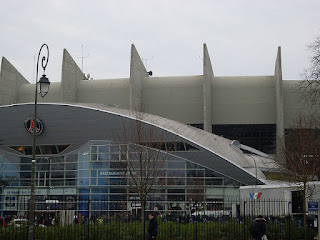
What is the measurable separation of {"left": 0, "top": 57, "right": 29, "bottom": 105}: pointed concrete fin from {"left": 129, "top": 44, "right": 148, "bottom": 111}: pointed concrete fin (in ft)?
59.4

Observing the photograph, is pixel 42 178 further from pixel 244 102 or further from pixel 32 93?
pixel 244 102

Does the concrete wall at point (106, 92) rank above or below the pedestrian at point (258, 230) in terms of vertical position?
above

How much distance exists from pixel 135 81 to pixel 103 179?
2059 centimetres

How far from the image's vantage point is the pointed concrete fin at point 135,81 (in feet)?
208

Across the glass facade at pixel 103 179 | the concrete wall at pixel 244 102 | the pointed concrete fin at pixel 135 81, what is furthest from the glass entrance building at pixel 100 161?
the concrete wall at pixel 244 102

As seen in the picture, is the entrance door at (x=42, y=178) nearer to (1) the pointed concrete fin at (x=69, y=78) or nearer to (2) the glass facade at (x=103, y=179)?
(2) the glass facade at (x=103, y=179)

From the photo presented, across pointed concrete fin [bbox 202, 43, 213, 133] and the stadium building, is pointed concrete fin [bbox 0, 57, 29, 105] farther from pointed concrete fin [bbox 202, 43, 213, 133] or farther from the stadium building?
pointed concrete fin [bbox 202, 43, 213, 133]

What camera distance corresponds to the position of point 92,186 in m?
46.8

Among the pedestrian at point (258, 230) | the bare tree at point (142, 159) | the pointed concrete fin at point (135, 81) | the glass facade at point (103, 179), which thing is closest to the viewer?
the pedestrian at point (258, 230)

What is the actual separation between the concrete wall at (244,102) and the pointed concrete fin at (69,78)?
58.4 ft

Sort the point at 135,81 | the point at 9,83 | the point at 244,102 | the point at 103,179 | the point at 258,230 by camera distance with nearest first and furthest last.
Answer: the point at 258,230, the point at 103,179, the point at 135,81, the point at 244,102, the point at 9,83

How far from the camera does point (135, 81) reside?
64.6 meters

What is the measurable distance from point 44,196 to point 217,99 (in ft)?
90.2

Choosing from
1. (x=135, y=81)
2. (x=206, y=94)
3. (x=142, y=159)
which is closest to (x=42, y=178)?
(x=142, y=159)
